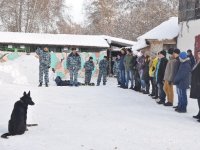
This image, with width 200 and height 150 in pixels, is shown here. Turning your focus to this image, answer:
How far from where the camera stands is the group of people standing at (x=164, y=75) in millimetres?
12750

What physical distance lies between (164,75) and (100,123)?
398cm

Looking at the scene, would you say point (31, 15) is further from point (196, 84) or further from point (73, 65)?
point (196, 84)

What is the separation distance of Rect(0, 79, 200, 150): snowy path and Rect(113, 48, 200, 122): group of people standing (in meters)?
0.45

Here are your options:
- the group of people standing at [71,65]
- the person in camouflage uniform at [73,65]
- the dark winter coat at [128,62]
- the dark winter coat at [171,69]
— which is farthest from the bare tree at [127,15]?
the dark winter coat at [171,69]

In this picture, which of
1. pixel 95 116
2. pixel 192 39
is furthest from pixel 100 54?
pixel 95 116

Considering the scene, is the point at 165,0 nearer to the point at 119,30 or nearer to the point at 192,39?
the point at 119,30

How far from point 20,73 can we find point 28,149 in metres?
16.0

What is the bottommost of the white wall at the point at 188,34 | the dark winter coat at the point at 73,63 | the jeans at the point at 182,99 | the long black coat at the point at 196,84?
the jeans at the point at 182,99

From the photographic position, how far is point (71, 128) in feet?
33.8

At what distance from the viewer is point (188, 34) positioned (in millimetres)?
27312

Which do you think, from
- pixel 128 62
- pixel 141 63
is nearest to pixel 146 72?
pixel 141 63

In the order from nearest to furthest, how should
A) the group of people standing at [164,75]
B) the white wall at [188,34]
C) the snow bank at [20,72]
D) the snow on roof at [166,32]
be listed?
the group of people standing at [164,75]
the snow bank at [20,72]
the white wall at [188,34]
the snow on roof at [166,32]

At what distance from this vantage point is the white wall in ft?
86.0

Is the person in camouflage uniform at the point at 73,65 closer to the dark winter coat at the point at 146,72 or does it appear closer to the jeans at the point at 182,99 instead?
the dark winter coat at the point at 146,72
